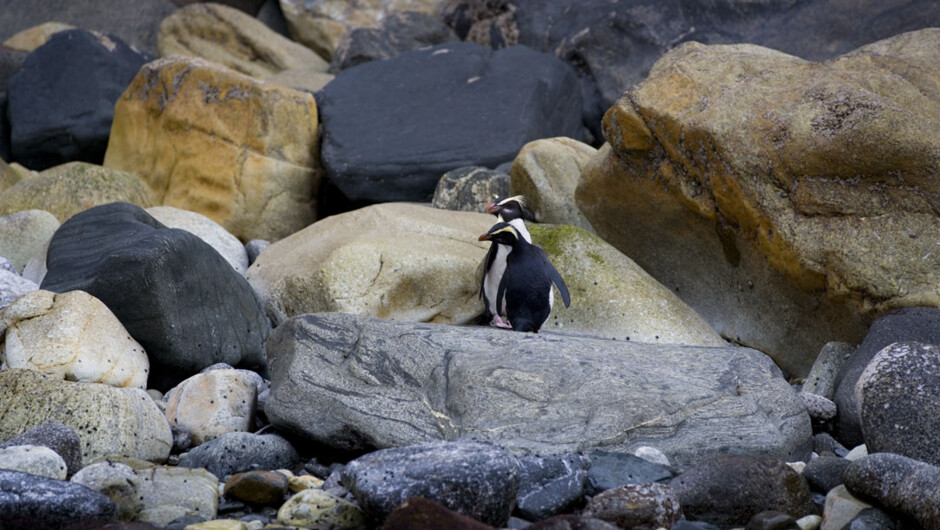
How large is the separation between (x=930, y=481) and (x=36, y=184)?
709 centimetres

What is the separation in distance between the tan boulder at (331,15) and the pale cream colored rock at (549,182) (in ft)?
20.7

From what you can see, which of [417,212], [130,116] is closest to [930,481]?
[417,212]

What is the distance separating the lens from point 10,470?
323 cm

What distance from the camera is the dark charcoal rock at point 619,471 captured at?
148 inches

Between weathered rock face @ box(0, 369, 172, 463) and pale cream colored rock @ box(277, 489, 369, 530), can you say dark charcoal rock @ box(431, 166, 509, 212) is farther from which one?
pale cream colored rock @ box(277, 489, 369, 530)

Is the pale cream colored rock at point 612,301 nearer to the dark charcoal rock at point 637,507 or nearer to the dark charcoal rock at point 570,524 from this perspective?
the dark charcoal rock at point 637,507

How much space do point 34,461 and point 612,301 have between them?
12.2 feet

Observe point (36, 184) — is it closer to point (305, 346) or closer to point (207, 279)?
point (207, 279)

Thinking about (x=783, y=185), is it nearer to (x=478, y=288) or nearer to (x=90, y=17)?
(x=478, y=288)

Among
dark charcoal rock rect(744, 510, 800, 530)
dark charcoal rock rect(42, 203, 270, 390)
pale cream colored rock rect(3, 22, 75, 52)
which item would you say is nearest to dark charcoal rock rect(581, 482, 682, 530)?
dark charcoal rock rect(744, 510, 800, 530)

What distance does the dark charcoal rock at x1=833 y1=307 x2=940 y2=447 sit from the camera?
4910 mm

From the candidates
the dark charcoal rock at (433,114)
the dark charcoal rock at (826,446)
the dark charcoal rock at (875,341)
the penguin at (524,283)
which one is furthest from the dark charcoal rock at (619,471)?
the dark charcoal rock at (433,114)

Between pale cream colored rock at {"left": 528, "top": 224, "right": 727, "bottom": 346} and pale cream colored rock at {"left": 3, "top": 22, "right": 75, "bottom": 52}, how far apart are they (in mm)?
8391

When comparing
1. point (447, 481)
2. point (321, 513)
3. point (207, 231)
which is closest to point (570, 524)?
point (447, 481)
